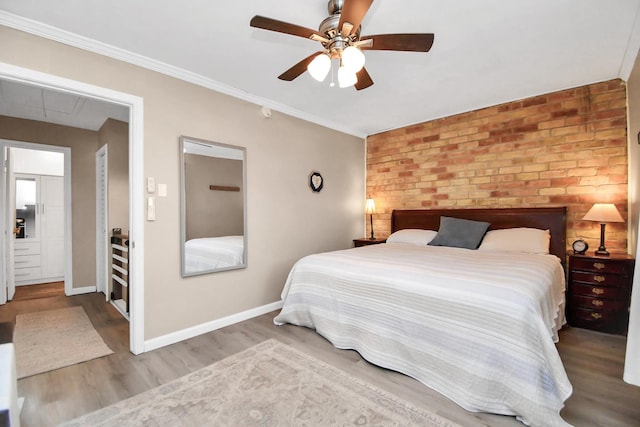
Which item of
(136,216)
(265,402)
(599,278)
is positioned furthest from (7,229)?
(599,278)

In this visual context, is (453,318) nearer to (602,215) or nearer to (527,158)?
(602,215)

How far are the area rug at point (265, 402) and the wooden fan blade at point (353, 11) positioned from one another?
7.22 feet

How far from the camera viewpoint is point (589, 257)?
2.77 m

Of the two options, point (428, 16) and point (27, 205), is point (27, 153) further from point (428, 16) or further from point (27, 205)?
point (428, 16)

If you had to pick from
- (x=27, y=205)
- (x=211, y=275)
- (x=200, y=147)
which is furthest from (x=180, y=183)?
(x=27, y=205)

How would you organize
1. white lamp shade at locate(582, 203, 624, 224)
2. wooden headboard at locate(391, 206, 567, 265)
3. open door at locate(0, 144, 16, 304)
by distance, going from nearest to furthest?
white lamp shade at locate(582, 203, 624, 224)
wooden headboard at locate(391, 206, 567, 265)
open door at locate(0, 144, 16, 304)

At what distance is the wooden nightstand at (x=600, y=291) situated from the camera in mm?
2643

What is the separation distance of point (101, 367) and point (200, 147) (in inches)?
78.7

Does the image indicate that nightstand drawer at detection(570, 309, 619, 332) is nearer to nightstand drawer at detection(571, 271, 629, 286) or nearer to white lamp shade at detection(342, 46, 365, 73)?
nightstand drawer at detection(571, 271, 629, 286)

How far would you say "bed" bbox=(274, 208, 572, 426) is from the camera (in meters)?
1.59

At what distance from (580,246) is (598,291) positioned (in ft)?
1.53

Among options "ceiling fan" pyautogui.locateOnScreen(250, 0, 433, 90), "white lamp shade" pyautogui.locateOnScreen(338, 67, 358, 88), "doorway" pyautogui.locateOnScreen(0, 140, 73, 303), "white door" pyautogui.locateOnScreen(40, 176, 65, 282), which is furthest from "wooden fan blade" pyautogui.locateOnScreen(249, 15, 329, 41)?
"white door" pyautogui.locateOnScreen(40, 176, 65, 282)

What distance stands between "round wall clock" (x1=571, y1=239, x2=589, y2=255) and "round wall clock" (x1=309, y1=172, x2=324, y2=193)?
9.69ft

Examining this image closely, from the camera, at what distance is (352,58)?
172 centimetres
